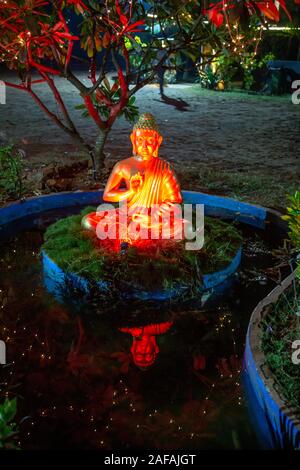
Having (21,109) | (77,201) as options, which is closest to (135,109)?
(77,201)

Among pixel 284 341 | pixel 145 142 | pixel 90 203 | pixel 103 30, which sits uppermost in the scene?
pixel 103 30

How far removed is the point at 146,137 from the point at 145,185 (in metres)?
0.57

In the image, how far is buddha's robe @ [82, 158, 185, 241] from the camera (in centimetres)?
559

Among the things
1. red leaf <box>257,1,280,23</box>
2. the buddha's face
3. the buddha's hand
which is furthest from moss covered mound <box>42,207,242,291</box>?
red leaf <box>257,1,280,23</box>

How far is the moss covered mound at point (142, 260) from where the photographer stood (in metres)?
4.95

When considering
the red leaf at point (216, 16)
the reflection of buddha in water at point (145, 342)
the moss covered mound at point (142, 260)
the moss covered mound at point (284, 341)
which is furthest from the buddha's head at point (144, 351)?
the red leaf at point (216, 16)

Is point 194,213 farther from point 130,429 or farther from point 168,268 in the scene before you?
point 130,429

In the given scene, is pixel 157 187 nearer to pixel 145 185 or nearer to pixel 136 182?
pixel 145 185

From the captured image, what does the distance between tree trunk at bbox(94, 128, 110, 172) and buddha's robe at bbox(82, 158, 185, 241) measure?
2.83 metres

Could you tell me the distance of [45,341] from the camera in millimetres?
4387

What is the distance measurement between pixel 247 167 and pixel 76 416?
752 centimetres

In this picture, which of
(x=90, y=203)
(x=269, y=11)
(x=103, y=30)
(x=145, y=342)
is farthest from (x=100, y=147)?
(x=145, y=342)

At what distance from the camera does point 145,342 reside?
14.6ft

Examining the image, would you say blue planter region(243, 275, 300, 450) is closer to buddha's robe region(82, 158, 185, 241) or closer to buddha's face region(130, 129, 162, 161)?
buddha's robe region(82, 158, 185, 241)
